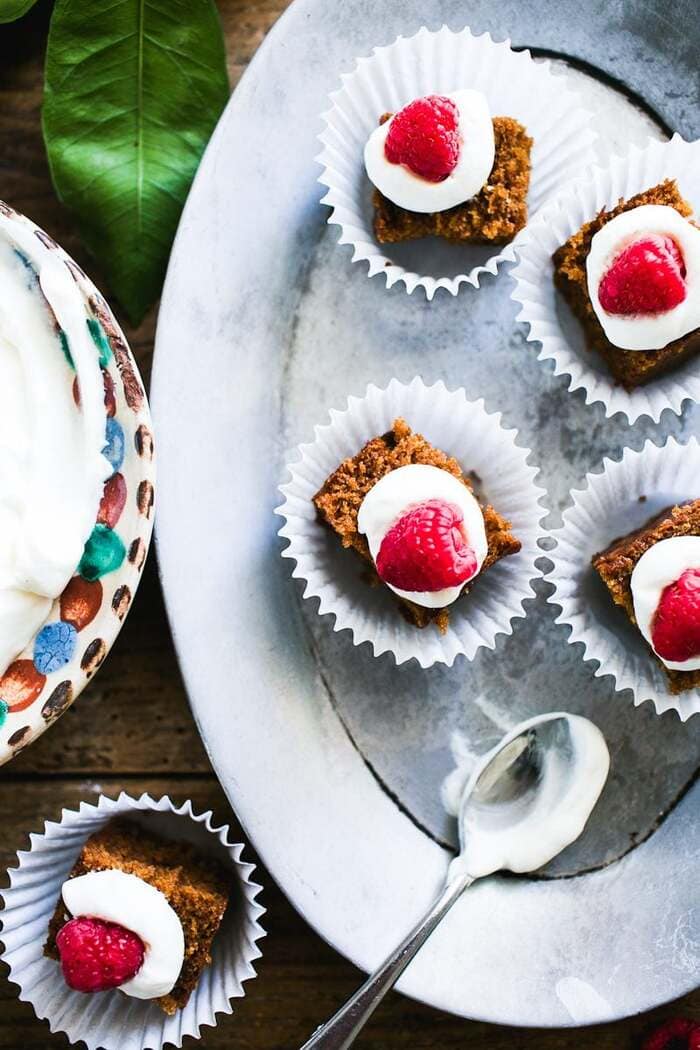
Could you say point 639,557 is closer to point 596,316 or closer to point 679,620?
point 679,620

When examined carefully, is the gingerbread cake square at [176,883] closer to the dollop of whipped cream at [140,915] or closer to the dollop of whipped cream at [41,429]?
the dollop of whipped cream at [140,915]

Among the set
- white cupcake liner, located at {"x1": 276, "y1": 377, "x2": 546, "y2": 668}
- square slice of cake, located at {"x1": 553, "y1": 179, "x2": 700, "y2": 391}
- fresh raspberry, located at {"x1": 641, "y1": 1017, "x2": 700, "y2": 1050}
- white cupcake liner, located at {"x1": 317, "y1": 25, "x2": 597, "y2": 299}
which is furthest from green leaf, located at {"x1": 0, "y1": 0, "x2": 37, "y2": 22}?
fresh raspberry, located at {"x1": 641, "y1": 1017, "x2": 700, "y2": 1050}

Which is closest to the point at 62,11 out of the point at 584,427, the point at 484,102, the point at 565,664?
the point at 484,102

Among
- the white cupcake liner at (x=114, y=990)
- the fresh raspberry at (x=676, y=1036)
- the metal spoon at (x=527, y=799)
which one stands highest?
the metal spoon at (x=527, y=799)

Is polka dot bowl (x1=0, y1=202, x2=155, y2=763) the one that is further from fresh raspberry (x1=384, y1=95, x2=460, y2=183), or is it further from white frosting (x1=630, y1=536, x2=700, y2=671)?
white frosting (x1=630, y1=536, x2=700, y2=671)

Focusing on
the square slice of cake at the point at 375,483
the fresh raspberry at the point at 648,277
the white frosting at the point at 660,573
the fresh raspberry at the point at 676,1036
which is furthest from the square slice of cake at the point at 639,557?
the fresh raspberry at the point at 676,1036

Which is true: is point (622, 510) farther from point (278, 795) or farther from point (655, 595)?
point (278, 795)

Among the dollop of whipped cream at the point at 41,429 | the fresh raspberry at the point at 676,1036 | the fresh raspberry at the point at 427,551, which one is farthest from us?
the fresh raspberry at the point at 676,1036
